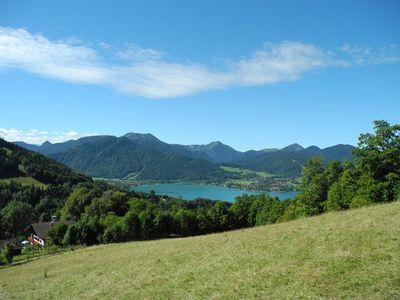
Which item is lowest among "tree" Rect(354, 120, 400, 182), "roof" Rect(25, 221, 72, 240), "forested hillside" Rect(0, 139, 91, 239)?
"roof" Rect(25, 221, 72, 240)

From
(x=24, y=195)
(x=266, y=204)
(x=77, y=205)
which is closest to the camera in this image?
(x=266, y=204)

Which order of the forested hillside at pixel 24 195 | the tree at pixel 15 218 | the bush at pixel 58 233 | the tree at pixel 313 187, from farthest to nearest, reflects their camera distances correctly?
the forested hillside at pixel 24 195, the tree at pixel 15 218, the bush at pixel 58 233, the tree at pixel 313 187

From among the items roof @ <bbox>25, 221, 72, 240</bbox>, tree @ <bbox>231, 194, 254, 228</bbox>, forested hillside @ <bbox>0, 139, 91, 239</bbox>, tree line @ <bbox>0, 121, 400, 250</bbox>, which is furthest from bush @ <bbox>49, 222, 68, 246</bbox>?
tree @ <bbox>231, 194, 254, 228</bbox>

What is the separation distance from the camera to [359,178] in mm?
52938

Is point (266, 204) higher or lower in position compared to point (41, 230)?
higher

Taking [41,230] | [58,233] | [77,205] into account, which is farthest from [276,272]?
[77,205]

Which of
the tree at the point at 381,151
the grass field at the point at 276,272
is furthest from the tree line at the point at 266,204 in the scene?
the grass field at the point at 276,272

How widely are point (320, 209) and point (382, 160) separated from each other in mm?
16491

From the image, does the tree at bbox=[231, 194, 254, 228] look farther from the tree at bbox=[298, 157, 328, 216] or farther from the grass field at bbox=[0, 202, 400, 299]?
the grass field at bbox=[0, 202, 400, 299]

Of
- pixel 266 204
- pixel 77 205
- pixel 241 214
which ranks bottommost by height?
pixel 77 205

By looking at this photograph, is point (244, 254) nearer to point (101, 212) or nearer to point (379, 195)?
point (379, 195)

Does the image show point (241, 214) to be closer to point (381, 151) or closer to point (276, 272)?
point (381, 151)

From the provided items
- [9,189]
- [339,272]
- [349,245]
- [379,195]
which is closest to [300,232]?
[349,245]

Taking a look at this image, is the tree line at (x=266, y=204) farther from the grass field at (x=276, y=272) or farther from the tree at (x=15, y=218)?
the grass field at (x=276, y=272)
